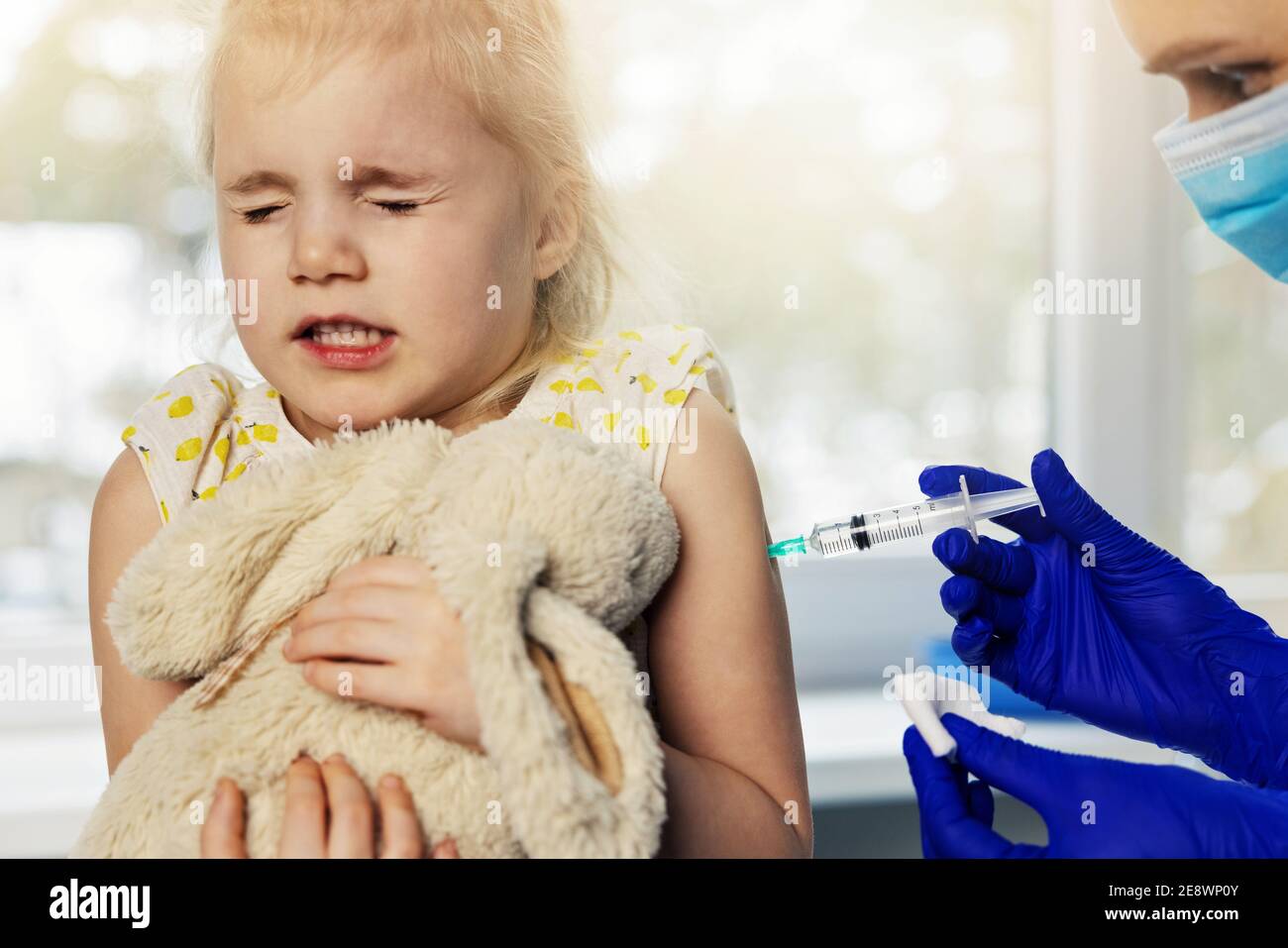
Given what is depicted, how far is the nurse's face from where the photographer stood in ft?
3.85

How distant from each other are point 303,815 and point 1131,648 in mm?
711

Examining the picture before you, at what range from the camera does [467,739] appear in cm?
60

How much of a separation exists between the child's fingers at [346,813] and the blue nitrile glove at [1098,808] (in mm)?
393

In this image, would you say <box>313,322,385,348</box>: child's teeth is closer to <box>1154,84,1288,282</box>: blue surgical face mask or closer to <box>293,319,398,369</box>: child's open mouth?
<box>293,319,398,369</box>: child's open mouth

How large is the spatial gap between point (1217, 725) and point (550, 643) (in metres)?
0.68

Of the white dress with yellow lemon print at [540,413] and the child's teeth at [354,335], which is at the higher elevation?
the child's teeth at [354,335]

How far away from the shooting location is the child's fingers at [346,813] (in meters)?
0.56

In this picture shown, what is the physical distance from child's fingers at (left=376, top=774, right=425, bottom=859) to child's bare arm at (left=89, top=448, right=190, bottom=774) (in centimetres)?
26

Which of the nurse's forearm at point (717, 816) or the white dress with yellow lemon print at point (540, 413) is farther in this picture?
the white dress with yellow lemon print at point (540, 413)

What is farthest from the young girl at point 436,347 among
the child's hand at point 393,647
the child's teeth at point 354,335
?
the child's hand at point 393,647

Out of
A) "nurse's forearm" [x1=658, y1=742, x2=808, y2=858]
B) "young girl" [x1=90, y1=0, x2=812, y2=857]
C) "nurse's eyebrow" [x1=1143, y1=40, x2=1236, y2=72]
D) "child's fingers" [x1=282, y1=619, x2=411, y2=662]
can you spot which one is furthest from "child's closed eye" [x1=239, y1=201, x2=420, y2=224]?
"nurse's eyebrow" [x1=1143, y1=40, x2=1236, y2=72]

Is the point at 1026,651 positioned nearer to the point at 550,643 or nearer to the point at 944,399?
the point at 550,643

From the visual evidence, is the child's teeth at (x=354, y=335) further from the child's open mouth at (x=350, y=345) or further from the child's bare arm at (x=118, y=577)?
the child's bare arm at (x=118, y=577)
